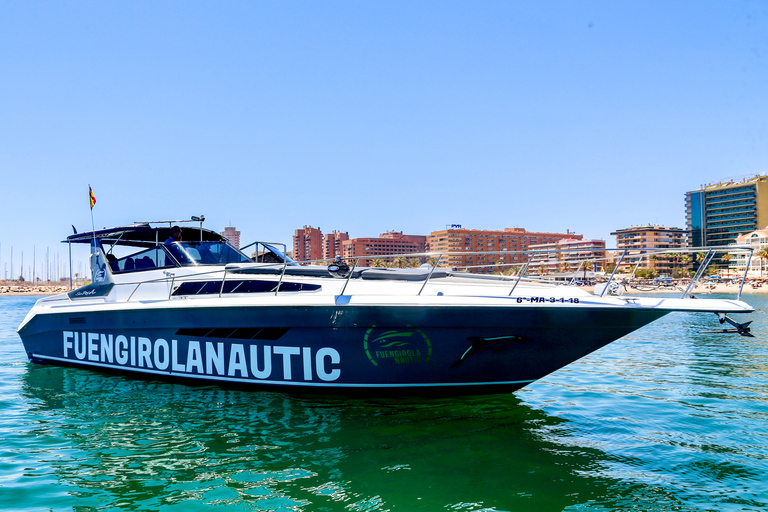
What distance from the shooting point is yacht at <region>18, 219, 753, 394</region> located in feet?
19.9

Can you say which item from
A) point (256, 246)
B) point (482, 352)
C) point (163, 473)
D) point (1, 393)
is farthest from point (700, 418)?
point (1, 393)

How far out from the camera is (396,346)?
6.36 meters

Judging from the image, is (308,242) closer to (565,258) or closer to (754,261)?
(754,261)

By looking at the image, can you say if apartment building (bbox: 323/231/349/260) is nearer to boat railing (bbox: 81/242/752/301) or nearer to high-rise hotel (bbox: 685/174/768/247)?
high-rise hotel (bbox: 685/174/768/247)

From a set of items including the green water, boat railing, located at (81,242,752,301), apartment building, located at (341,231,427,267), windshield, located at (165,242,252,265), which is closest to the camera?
the green water

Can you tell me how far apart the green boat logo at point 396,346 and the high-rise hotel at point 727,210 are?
126593mm

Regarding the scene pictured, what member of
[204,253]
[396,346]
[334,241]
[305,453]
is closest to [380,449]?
[305,453]

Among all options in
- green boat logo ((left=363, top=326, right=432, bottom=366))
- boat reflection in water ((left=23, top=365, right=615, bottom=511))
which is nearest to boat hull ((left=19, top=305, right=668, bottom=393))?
green boat logo ((left=363, top=326, right=432, bottom=366))

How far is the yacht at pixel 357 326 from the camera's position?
6066 mm

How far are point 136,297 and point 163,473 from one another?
4706 mm

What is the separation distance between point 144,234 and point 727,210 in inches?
5374

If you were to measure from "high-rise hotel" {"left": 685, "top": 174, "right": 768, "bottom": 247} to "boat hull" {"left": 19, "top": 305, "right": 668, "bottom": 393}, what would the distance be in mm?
125834

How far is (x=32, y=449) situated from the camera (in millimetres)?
5438

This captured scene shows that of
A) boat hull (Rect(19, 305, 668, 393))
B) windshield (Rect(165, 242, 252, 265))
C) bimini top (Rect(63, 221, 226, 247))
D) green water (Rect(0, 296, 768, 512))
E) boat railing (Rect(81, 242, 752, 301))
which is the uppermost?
bimini top (Rect(63, 221, 226, 247))
